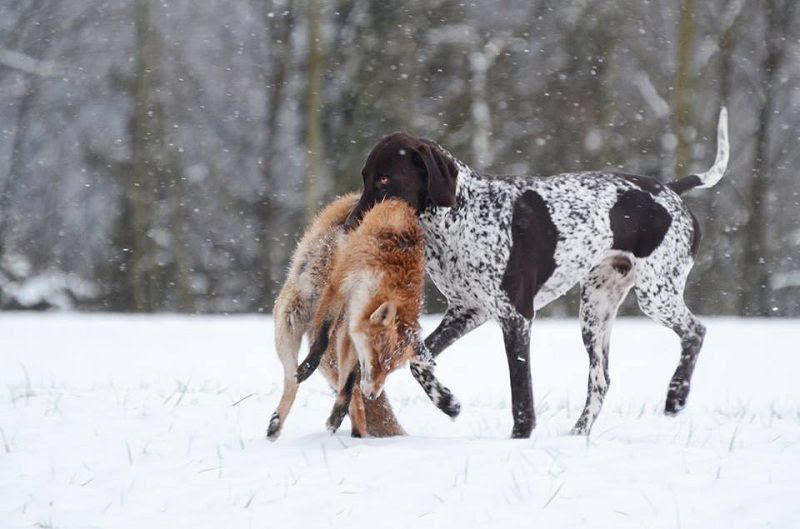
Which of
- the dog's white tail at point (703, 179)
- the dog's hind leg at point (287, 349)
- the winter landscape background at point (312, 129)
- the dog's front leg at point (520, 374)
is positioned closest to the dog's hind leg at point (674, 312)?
the dog's white tail at point (703, 179)

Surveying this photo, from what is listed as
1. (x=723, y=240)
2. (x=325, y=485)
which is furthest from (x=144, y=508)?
(x=723, y=240)

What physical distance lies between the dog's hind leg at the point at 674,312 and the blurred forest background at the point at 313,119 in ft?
29.1

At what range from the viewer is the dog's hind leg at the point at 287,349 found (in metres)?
5.27

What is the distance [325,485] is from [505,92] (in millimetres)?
11442

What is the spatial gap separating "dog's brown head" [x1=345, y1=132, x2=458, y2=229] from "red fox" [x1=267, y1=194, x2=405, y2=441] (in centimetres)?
30

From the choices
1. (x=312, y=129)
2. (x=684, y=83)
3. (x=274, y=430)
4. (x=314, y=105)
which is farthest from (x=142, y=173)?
(x=274, y=430)

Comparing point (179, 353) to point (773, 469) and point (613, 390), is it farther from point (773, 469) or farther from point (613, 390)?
point (773, 469)

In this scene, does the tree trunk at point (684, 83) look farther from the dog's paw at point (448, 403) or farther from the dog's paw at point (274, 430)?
the dog's paw at point (274, 430)

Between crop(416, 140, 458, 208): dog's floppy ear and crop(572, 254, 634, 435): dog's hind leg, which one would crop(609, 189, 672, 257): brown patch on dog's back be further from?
crop(416, 140, 458, 208): dog's floppy ear

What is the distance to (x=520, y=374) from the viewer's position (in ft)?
17.9

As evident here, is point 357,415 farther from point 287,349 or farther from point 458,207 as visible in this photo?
point 458,207

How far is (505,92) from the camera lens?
49.1 ft

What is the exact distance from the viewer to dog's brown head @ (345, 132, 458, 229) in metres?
5.36

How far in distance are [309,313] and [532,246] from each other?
50.3 inches
